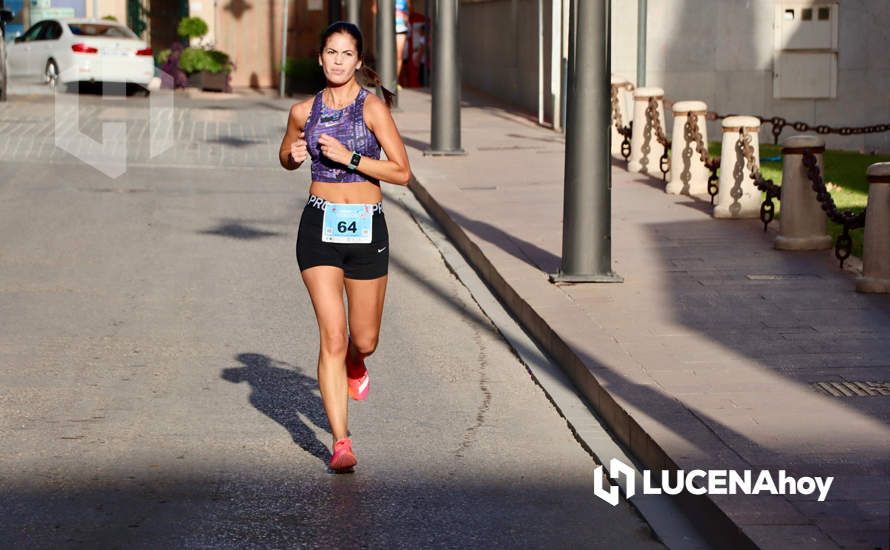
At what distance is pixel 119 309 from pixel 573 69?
3.47m

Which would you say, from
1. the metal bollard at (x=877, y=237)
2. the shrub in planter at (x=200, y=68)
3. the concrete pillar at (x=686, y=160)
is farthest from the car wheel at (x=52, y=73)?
the metal bollard at (x=877, y=237)

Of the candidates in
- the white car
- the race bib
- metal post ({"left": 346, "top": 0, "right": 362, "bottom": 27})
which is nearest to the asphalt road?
the race bib

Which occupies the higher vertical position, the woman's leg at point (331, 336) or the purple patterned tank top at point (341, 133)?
the purple patterned tank top at point (341, 133)

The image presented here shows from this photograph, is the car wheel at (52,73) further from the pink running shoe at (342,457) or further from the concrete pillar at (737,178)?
the pink running shoe at (342,457)

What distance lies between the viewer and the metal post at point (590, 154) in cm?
1140

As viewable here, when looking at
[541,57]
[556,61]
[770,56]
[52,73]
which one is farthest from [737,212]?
[52,73]

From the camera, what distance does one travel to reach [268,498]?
6.60 meters

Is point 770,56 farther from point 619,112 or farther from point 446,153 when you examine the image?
point 446,153

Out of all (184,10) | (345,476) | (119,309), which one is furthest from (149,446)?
(184,10)

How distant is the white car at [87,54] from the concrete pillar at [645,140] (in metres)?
15.1

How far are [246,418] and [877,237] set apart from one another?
16.0ft

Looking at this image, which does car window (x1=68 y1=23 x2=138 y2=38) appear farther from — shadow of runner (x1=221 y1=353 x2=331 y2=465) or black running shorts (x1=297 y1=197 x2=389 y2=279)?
black running shorts (x1=297 y1=197 x2=389 y2=279)

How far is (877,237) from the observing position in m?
11.0

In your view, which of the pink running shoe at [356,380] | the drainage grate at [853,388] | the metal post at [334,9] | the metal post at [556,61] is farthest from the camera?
the metal post at [334,9]
